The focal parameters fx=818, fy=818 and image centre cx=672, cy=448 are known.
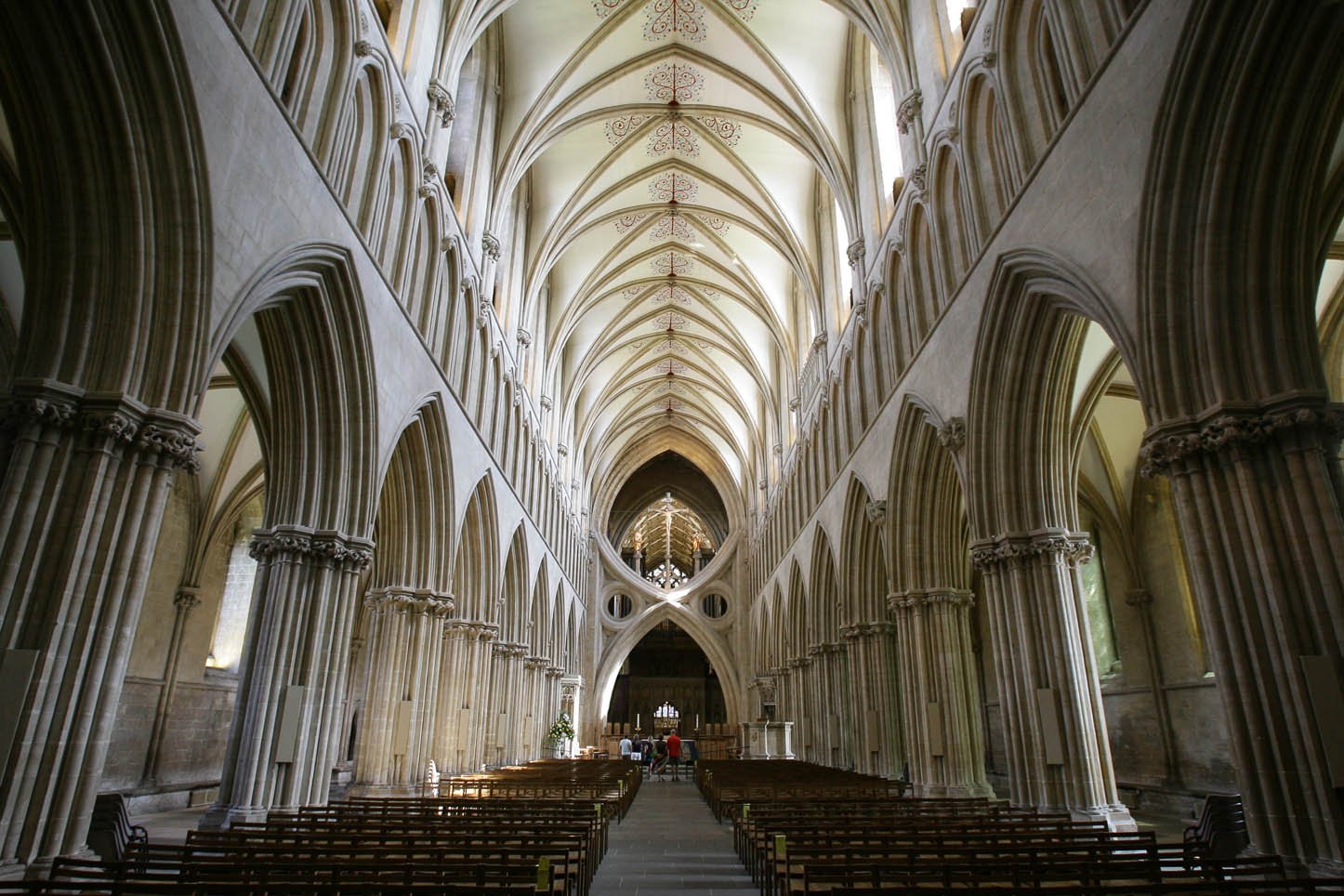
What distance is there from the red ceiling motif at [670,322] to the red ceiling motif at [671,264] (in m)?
2.64

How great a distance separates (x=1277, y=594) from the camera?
20.7ft

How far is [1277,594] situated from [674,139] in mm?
19053

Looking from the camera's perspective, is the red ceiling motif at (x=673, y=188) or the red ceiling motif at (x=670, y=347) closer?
the red ceiling motif at (x=673, y=188)

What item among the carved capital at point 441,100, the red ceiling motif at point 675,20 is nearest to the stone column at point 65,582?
the carved capital at point 441,100

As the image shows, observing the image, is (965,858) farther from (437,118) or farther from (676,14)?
(676,14)

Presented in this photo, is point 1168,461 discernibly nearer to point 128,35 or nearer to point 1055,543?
point 1055,543

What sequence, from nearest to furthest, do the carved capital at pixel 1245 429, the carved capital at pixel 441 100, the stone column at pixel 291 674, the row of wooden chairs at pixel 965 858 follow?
the row of wooden chairs at pixel 965 858
the carved capital at pixel 1245 429
the stone column at pixel 291 674
the carved capital at pixel 441 100

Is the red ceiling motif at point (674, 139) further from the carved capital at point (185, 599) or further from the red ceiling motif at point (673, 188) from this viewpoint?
the carved capital at point (185, 599)

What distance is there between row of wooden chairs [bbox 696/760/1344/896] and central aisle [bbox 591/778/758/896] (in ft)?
1.21

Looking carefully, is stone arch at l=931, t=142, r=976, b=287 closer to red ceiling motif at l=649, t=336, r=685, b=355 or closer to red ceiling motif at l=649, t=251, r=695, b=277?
red ceiling motif at l=649, t=251, r=695, b=277

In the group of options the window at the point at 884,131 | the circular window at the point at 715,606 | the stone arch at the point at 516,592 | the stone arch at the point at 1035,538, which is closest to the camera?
the stone arch at the point at 1035,538

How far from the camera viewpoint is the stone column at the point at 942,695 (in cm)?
1340

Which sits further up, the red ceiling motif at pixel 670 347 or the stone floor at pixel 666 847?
the red ceiling motif at pixel 670 347

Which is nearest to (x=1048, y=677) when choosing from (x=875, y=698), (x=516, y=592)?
(x=875, y=698)
